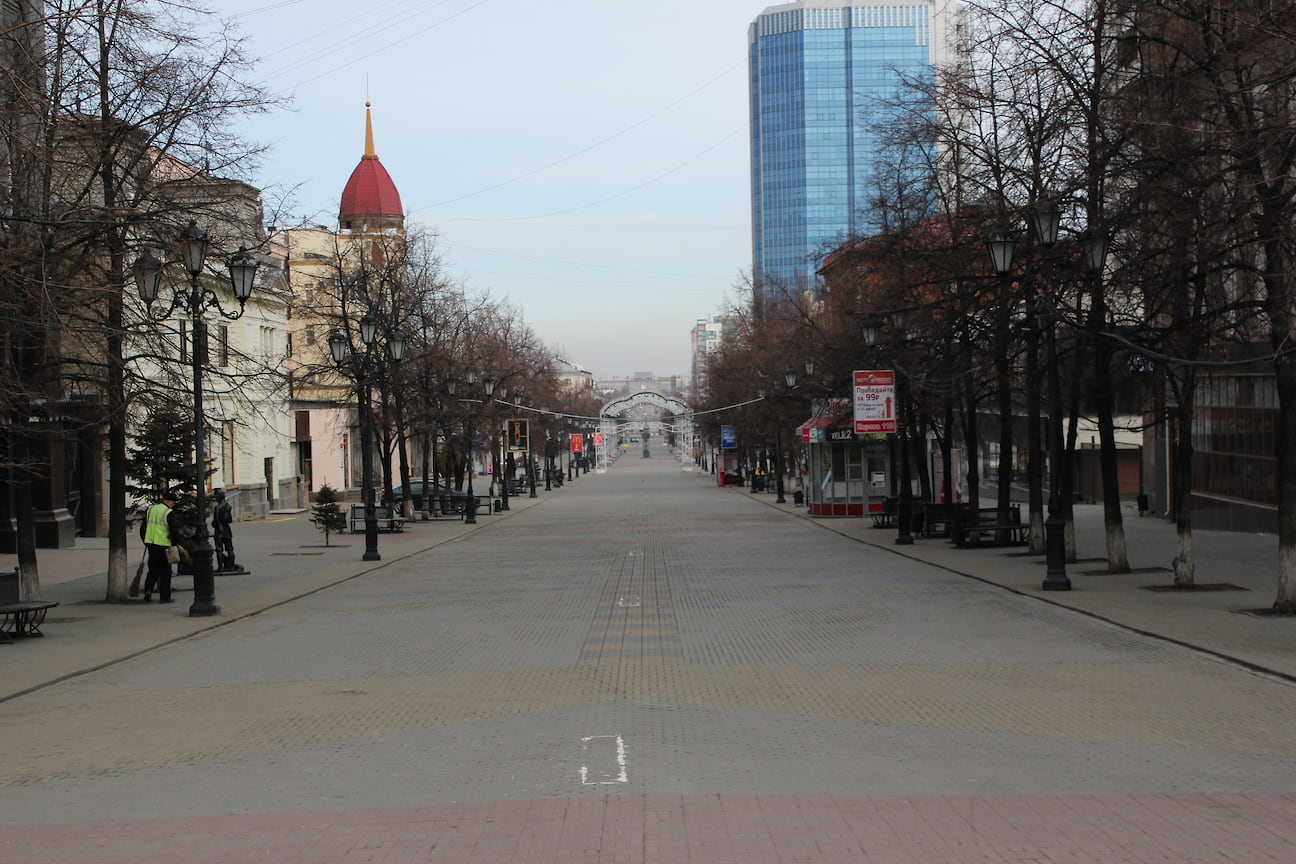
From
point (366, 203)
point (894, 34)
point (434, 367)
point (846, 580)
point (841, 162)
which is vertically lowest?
point (846, 580)

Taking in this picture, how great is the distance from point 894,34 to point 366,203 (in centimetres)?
12083

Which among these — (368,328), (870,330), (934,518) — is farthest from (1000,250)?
(368,328)

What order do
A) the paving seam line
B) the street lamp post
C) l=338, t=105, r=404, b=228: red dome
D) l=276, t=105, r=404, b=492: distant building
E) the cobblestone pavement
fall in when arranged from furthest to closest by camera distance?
1. l=338, t=105, r=404, b=228: red dome
2. the street lamp post
3. l=276, t=105, r=404, b=492: distant building
4. the paving seam line
5. the cobblestone pavement

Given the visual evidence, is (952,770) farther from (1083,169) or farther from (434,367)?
(434,367)

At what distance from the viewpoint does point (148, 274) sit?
1719cm

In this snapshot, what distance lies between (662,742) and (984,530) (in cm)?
2095

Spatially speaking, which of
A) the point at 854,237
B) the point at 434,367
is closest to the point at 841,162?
the point at 434,367

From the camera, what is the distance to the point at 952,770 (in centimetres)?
790

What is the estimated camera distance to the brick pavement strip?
20.3ft

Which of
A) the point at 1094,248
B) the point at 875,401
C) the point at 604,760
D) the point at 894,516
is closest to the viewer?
the point at 604,760

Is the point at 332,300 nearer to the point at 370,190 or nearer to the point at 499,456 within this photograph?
the point at 499,456

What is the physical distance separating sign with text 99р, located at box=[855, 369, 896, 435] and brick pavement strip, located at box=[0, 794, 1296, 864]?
76.1ft

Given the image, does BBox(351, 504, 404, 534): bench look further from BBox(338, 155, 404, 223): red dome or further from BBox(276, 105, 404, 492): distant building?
BBox(338, 155, 404, 223): red dome

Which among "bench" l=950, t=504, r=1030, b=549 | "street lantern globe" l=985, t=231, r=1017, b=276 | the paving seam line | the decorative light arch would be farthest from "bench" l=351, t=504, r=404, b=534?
the decorative light arch
